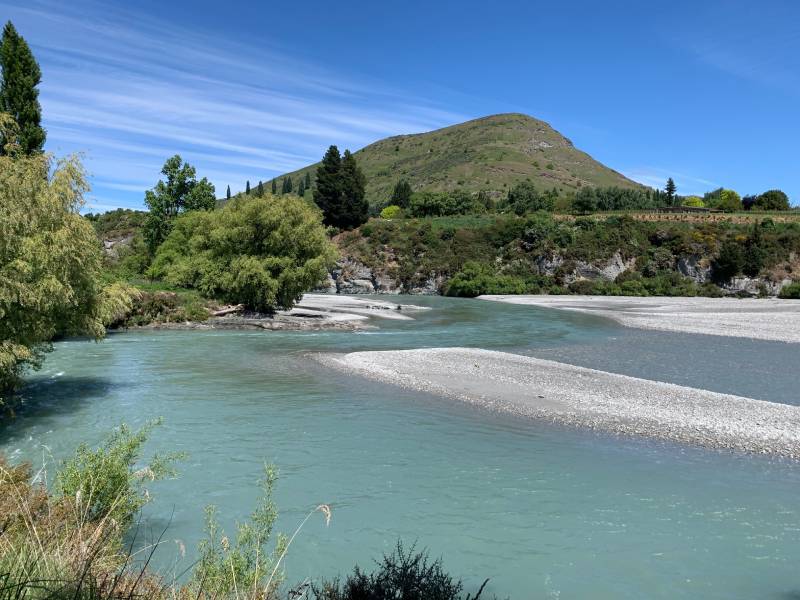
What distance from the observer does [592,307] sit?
54.4 metres

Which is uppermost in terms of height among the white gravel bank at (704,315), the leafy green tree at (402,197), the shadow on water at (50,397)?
the leafy green tree at (402,197)

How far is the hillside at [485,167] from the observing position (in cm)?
15481

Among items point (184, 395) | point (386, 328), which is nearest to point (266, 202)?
point (386, 328)

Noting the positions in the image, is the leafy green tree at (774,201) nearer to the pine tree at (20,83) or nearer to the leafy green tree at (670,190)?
the leafy green tree at (670,190)

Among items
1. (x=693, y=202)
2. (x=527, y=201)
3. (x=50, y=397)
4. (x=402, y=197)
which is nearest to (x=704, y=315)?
(x=50, y=397)

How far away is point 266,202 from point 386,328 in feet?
39.2

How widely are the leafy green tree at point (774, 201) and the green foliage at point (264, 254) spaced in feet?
320

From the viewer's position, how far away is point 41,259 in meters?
12.6

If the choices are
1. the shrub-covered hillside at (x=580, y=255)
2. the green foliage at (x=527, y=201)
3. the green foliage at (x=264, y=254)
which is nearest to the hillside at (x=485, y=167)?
the green foliage at (x=527, y=201)

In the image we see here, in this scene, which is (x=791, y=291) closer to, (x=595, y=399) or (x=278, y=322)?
(x=278, y=322)

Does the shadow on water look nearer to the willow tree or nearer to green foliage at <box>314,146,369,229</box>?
the willow tree

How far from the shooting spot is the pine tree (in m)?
33.4

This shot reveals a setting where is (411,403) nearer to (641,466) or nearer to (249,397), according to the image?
(249,397)

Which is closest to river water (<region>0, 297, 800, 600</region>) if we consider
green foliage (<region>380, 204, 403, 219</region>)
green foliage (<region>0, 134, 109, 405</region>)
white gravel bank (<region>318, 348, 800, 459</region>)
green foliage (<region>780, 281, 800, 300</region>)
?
white gravel bank (<region>318, 348, 800, 459</region>)
